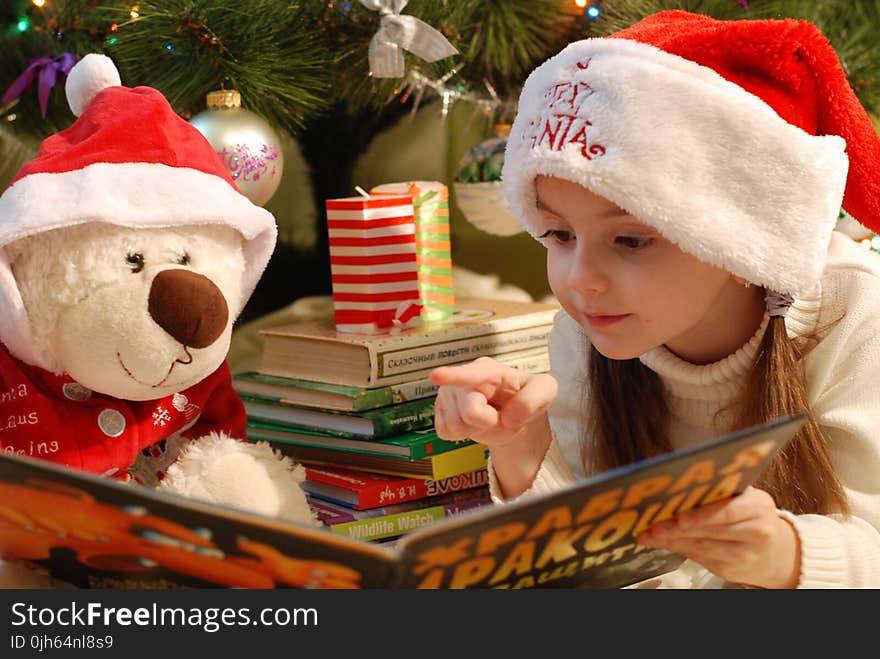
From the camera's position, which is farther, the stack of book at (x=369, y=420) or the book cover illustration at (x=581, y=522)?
the stack of book at (x=369, y=420)

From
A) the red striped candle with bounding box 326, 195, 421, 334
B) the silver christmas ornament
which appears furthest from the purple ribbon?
the red striped candle with bounding box 326, 195, 421, 334

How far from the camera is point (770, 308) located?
2.56ft

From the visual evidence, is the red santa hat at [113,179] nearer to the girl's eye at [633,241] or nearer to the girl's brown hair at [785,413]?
the girl's eye at [633,241]

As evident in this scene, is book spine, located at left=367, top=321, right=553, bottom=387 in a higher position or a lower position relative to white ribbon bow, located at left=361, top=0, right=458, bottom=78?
lower

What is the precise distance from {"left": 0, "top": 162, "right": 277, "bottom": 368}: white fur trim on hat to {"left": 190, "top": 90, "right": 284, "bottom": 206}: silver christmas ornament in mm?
231

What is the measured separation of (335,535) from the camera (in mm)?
423

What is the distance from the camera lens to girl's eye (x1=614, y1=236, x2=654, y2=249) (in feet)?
2.32

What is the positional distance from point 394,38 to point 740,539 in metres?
0.69

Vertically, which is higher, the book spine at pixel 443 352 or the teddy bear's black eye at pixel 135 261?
the teddy bear's black eye at pixel 135 261

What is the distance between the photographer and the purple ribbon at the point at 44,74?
0.98 m

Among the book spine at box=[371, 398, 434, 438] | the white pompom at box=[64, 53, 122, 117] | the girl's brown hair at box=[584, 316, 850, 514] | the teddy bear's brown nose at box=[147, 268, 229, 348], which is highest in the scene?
the white pompom at box=[64, 53, 122, 117]

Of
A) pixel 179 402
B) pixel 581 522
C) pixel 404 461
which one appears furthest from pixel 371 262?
pixel 581 522

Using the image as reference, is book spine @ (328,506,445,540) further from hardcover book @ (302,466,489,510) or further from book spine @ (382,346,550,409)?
book spine @ (382,346,550,409)

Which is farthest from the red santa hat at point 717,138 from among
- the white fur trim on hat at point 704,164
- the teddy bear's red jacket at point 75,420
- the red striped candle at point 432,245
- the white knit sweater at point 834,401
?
the red striped candle at point 432,245
